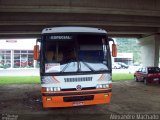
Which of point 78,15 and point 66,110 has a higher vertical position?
point 78,15

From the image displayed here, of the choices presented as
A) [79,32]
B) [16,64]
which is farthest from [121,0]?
[16,64]

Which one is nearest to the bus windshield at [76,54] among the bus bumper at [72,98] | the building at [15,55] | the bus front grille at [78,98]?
the bus bumper at [72,98]

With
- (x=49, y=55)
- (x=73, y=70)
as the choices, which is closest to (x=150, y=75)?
(x=73, y=70)

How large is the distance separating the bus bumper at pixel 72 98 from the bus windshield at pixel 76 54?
2.75 feet

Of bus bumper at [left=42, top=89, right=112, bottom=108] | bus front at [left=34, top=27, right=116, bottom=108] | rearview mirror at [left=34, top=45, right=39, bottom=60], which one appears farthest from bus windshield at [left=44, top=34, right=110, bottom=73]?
bus bumper at [left=42, top=89, right=112, bottom=108]

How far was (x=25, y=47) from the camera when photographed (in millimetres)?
65625

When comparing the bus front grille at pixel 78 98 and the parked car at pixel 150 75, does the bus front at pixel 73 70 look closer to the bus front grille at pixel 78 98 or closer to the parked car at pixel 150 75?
the bus front grille at pixel 78 98

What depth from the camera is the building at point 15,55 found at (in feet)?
211

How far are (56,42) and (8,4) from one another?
738cm

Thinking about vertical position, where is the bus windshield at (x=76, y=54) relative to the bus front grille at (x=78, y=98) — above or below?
above

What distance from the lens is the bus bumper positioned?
10922 millimetres

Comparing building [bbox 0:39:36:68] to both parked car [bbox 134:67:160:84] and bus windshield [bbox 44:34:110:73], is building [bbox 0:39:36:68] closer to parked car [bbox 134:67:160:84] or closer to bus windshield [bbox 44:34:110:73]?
parked car [bbox 134:67:160:84]

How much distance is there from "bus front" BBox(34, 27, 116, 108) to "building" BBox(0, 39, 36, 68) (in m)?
53.3

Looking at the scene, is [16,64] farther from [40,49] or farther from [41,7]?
[40,49]
